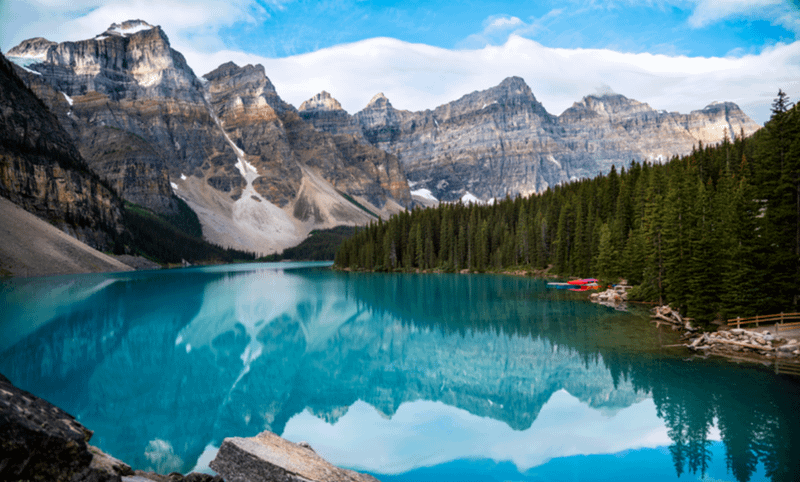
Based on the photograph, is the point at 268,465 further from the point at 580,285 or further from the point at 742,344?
the point at 580,285

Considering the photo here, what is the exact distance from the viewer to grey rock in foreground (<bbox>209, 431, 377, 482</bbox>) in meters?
7.81

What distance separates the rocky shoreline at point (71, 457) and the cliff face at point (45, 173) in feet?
372

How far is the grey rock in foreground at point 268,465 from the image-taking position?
25.6 ft

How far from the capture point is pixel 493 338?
26703mm

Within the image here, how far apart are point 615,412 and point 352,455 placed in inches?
358

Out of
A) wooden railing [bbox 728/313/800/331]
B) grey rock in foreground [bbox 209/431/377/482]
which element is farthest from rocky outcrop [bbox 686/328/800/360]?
grey rock in foreground [bbox 209/431/377/482]

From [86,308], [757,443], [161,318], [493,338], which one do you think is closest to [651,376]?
[757,443]

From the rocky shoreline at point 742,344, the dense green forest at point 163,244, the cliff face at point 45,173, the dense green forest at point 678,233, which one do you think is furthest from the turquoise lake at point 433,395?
the dense green forest at point 163,244

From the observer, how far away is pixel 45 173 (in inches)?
4058

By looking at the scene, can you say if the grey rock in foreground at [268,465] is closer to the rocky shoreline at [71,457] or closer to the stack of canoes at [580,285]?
the rocky shoreline at [71,457]

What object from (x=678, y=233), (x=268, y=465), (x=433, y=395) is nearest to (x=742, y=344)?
(x=678, y=233)

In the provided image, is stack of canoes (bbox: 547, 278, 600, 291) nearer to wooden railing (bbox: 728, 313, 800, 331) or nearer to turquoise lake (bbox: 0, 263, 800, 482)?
turquoise lake (bbox: 0, 263, 800, 482)

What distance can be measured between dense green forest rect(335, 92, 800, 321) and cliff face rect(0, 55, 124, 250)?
81.7 metres

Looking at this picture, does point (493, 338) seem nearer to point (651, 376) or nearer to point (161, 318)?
point (651, 376)
